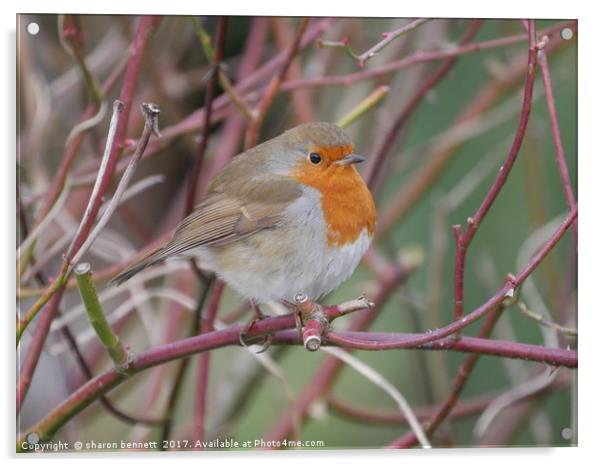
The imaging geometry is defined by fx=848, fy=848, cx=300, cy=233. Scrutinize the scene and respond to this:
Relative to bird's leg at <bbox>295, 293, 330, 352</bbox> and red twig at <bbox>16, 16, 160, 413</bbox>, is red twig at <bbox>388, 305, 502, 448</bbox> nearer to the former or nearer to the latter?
bird's leg at <bbox>295, 293, 330, 352</bbox>

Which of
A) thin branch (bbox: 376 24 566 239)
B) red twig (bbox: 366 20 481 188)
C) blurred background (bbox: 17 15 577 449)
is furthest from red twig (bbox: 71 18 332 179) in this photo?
thin branch (bbox: 376 24 566 239)

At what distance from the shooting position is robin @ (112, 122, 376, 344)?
1532 mm

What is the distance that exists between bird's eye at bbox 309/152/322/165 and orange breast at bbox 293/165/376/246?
0.7 inches

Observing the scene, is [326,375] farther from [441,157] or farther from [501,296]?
[501,296]

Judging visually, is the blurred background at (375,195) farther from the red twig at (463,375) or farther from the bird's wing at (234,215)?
the red twig at (463,375)

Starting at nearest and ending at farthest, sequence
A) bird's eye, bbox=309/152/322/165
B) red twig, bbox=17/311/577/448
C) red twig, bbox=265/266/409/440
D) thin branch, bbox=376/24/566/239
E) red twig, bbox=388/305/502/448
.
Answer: red twig, bbox=17/311/577/448 → red twig, bbox=388/305/502/448 → bird's eye, bbox=309/152/322/165 → red twig, bbox=265/266/409/440 → thin branch, bbox=376/24/566/239

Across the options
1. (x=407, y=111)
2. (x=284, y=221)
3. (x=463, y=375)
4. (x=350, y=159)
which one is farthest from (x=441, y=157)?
(x=463, y=375)

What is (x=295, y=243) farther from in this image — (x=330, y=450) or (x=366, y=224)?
(x=330, y=450)

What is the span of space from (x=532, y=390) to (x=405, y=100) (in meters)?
0.74

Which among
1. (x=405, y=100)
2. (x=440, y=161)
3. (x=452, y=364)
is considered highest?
(x=405, y=100)

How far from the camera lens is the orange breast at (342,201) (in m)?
1.54

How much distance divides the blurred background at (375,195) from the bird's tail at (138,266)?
16 cm
